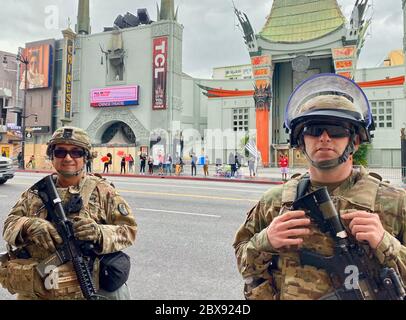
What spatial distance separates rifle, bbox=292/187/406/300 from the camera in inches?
48.8

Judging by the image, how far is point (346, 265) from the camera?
4.25 feet

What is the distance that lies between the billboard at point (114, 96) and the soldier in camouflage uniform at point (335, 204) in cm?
2382

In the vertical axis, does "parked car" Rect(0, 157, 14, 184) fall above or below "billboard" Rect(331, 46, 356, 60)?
below

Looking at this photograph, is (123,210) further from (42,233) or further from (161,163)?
(161,163)

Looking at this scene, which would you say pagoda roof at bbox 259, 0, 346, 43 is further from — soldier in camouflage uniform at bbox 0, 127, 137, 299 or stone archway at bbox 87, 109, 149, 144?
soldier in camouflage uniform at bbox 0, 127, 137, 299

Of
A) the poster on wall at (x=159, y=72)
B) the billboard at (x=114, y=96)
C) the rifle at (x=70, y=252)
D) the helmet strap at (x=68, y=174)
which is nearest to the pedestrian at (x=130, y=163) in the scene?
the poster on wall at (x=159, y=72)

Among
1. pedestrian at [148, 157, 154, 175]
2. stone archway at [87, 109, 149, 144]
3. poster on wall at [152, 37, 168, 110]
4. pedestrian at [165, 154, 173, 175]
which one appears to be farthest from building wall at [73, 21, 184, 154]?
pedestrian at [165, 154, 173, 175]

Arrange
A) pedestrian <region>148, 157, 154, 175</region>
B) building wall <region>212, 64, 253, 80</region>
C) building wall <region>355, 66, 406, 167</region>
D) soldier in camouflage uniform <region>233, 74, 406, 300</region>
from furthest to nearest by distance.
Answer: building wall <region>212, 64, 253, 80</region> < building wall <region>355, 66, 406, 167</region> < pedestrian <region>148, 157, 154, 175</region> < soldier in camouflage uniform <region>233, 74, 406, 300</region>

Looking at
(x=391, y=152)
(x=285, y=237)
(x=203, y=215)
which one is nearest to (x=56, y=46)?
(x=203, y=215)

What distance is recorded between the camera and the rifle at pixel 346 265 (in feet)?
4.06

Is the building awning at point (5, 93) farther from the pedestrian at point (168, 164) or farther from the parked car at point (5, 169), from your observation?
the parked car at point (5, 169)

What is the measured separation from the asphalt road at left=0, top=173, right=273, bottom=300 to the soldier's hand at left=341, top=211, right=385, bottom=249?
222 cm

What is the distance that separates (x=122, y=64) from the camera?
84.7 feet

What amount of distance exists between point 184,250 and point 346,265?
357cm
